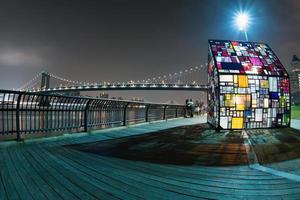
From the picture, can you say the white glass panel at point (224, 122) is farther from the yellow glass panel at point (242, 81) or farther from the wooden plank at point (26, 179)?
the wooden plank at point (26, 179)

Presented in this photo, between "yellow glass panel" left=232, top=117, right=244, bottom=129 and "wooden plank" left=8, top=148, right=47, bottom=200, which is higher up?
"yellow glass panel" left=232, top=117, right=244, bottom=129

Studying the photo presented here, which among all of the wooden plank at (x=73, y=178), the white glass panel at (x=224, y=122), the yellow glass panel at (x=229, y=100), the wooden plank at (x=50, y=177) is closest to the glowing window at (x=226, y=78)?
the yellow glass panel at (x=229, y=100)

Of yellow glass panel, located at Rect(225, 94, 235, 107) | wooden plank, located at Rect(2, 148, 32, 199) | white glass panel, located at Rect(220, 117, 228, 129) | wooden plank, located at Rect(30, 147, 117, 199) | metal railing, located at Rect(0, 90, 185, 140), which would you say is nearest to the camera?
wooden plank, located at Rect(2, 148, 32, 199)

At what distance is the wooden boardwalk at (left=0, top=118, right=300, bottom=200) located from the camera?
2572 millimetres

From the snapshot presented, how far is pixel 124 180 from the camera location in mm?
3035

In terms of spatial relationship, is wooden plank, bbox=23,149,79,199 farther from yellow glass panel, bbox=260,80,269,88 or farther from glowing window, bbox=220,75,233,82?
yellow glass panel, bbox=260,80,269,88

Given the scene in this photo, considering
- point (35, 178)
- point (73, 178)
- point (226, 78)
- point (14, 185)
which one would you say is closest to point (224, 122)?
point (226, 78)

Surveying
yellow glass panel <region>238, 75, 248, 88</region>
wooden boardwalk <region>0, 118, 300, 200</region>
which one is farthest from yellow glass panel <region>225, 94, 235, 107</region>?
wooden boardwalk <region>0, 118, 300, 200</region>

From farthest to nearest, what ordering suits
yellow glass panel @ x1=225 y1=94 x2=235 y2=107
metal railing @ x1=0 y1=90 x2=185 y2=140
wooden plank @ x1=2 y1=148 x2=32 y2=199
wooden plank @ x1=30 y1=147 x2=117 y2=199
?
1. yellow glass panel @ x1=225 y1=94 x2=235 y2=107
2. metal railing @ x1=0 y1=90 x2=185 y2=140
3. wooden plank @ x1=30 y1=147 x2=117 y2=199
4. wooden plank @ x1=2 y1=148 x2=32 y2=199

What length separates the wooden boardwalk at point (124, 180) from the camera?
257 centimetres

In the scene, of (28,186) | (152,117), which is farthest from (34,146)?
(152,117)

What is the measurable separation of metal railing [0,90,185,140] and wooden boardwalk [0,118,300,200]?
1.96 metres

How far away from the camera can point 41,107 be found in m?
7.03

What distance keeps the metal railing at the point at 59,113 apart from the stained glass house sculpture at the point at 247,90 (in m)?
3.91
